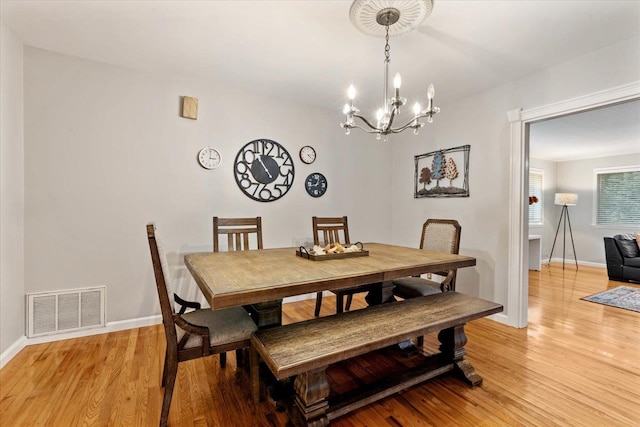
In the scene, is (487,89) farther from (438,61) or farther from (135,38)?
(135,38)

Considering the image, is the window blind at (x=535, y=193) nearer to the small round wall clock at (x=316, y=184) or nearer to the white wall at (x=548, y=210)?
the white wall at (x=548, y=210)

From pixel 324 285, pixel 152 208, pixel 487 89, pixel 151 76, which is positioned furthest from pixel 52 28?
pixel 487 89

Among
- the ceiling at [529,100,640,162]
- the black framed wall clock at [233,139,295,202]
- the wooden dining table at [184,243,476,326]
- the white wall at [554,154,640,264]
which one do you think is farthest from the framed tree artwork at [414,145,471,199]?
the white wall at [554,154,640,264]

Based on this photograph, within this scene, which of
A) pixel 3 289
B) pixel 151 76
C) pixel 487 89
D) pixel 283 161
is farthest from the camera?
pixel 283 161

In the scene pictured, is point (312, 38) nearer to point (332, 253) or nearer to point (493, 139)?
point (332, 253)

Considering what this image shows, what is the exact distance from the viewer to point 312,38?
2.18 metres

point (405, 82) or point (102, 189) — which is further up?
point (405, 82)

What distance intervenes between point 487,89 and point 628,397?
2.73 meters

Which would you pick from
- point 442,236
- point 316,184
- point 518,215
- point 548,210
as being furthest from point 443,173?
point 548,210

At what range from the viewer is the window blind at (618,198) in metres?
5.54

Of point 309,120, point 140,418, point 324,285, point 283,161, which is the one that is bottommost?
point 140,418

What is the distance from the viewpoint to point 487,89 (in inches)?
120

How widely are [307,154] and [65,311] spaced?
2.78m

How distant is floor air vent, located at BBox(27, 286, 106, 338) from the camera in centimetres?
237
